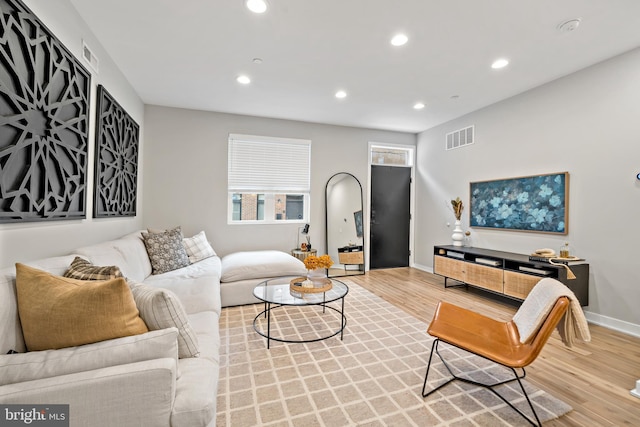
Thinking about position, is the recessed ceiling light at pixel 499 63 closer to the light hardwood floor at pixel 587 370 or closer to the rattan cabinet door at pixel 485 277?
the rattan cabinet door at pixel 485 277

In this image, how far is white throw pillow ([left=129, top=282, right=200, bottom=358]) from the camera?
1.28 meters

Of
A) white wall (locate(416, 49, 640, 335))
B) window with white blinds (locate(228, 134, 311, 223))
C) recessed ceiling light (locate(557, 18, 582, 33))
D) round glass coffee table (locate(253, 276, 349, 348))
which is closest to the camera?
recessed ceiling light (locate(557, 18, 582, 33))

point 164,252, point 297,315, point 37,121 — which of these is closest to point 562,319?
point 297,315

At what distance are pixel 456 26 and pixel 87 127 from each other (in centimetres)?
335

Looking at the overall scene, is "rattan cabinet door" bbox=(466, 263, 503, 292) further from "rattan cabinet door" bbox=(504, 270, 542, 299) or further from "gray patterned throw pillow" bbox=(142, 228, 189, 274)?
"gray patterned throw pillow" bbox=(142, 228, 189, 274)

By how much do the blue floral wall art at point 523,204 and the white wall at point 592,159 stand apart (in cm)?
9

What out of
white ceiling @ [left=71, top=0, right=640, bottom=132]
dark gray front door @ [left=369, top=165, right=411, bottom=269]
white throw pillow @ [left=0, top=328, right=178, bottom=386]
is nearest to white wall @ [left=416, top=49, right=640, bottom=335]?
white ceiling @ [left=71, top=0, right=640, bottom=132]

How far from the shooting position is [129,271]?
2398mm

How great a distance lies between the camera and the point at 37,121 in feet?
5.73

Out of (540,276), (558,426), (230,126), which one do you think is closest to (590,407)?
(558,426)

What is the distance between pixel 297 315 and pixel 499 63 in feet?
11.8

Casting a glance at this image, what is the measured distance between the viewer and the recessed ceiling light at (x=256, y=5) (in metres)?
2.15

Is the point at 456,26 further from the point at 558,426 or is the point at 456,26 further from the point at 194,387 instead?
the point at 194,387

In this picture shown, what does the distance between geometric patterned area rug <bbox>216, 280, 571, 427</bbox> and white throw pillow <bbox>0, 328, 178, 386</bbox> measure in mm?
779
